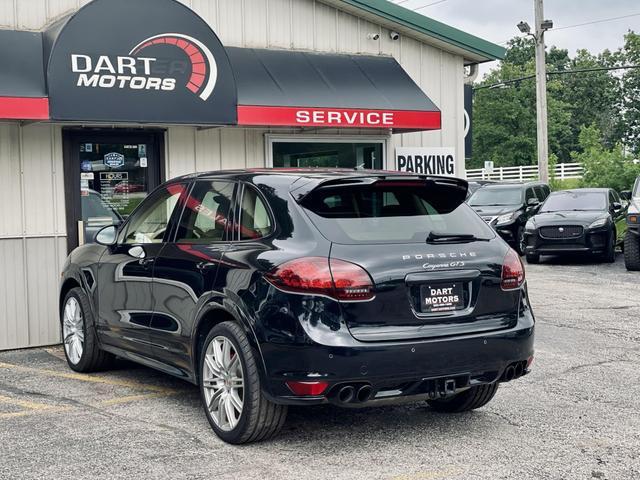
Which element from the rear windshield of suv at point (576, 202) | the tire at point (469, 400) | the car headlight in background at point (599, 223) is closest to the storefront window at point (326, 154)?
the tire at point (469, 400)

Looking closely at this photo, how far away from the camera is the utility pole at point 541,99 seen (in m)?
26.9

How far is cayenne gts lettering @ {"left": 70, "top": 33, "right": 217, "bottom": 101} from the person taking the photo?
9.38 m

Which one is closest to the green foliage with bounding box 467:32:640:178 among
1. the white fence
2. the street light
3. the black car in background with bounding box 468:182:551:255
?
the white fence

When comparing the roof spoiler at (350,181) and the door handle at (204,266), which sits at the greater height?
the roof spoiler at (350,181)

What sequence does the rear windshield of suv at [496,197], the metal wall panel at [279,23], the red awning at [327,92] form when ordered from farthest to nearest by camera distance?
the rear windshield of suv at [496,197] → the metal wall panel at [279,23] → the red awning at [327,92]

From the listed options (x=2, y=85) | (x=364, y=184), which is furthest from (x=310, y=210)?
(x=2, y=85)

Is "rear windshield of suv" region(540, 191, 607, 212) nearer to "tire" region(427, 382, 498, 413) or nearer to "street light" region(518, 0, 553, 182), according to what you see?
"street light" region(518, 0, 553, 182)

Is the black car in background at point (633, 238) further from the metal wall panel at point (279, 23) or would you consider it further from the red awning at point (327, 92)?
the metal wall panel at point (279, 23)

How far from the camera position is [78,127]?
401 inches

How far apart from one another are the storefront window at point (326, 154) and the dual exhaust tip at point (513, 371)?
19.1ft

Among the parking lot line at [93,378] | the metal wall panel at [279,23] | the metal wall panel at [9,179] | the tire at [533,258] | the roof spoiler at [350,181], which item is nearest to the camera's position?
the roof spoiler at [350,181]

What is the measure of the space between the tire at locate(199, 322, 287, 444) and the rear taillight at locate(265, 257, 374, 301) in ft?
1.88

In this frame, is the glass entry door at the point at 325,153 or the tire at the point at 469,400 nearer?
the tire at the point at 469,400

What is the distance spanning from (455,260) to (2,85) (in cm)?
531
